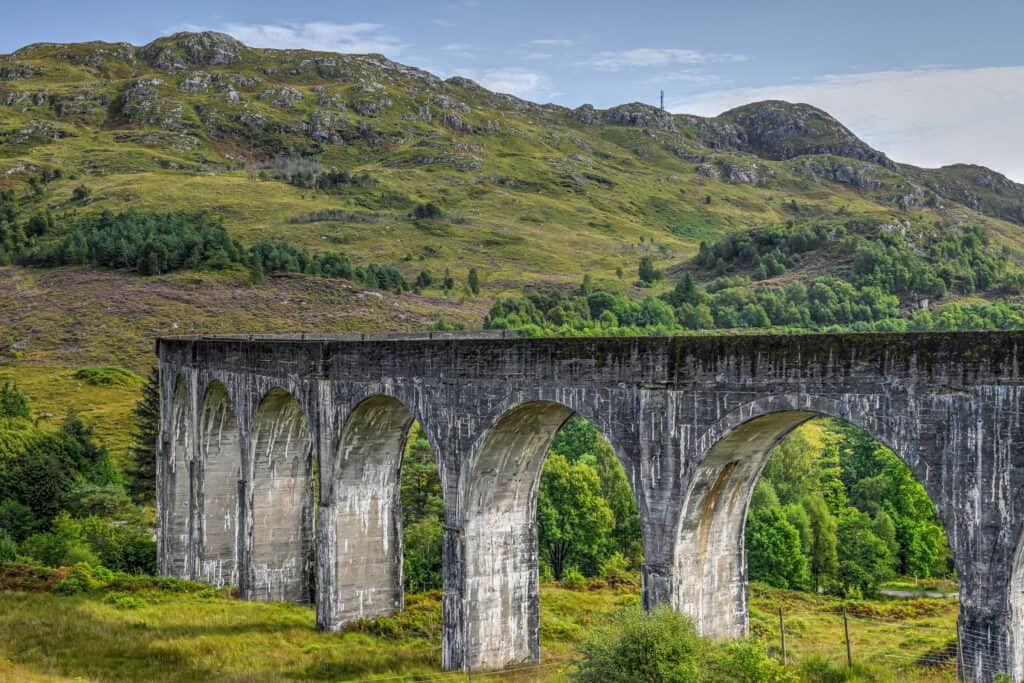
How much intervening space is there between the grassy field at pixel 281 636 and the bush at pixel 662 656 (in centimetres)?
362

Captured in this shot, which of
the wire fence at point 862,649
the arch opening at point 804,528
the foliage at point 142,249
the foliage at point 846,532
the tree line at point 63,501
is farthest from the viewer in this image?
the foliage at point 142,249

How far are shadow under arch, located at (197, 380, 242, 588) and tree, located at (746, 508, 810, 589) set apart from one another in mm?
26348

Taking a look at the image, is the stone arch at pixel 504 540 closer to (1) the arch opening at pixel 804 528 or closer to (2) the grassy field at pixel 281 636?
(2) the grassy field at pixel 281 636

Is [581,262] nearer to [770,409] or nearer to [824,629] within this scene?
[824,629]

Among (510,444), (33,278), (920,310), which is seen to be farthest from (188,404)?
(920,310)

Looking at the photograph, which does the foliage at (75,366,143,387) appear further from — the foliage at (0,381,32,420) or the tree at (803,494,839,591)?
the tree at (803,494,839,591)

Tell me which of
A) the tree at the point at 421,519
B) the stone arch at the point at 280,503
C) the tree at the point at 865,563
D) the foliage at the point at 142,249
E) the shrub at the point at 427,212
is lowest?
the tree at the point at 865,563

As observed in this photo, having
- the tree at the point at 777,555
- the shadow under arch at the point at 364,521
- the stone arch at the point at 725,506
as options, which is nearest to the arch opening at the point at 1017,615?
the stone arch at the point at 725,506

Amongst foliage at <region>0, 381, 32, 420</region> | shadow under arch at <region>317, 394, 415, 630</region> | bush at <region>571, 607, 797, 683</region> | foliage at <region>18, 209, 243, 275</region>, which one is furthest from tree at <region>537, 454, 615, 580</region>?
foliage at <region>18, 209, 243, 275</region>

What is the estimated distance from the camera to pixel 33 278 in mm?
99438

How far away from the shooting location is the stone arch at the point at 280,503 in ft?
114

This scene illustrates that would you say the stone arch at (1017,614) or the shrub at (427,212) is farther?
the shrub at (427,212)

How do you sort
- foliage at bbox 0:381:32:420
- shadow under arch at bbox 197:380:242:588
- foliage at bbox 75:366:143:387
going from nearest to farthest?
shadow under arch at bbox 197:380:242:588 < foliage at bbox 0:381:32:420 < foliage at bbox 75:366:143:387

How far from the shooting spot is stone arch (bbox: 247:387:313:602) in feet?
114
